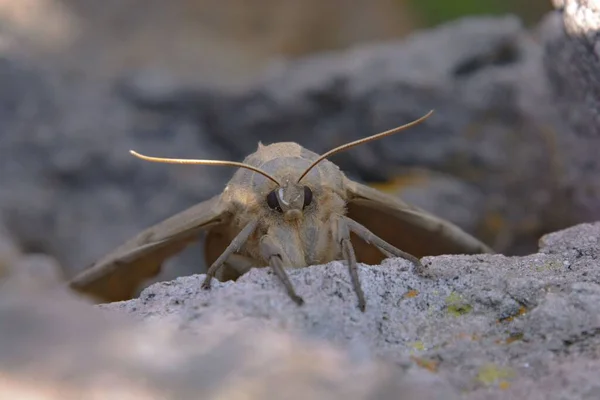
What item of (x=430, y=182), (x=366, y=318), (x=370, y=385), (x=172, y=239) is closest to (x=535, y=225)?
(x=430, y=182)

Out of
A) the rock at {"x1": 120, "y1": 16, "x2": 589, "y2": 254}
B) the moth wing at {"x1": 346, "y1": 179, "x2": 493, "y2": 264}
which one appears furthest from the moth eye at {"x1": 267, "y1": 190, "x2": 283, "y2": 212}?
the rock at {"x1": 120, "y1": 16, "x2": 589, "y2": 254}

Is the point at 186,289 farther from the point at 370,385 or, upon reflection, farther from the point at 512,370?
the point at 512,370

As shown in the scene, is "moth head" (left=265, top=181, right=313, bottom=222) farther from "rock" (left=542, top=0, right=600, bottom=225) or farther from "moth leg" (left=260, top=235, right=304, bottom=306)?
"rock" (left=542, top=0, right=600, bottom=225)

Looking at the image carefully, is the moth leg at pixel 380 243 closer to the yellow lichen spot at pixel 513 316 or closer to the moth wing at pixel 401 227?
the yellow lichen spot at pixel 513 316

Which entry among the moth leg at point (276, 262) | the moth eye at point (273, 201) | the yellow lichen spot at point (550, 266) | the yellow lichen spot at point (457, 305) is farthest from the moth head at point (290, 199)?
the yellow lichen spot at point (550, 266)

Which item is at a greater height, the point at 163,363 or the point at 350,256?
the point at 350,256

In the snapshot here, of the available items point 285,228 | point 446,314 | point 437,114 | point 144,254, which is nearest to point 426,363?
point 446,314

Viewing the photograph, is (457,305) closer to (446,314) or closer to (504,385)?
(446,314)

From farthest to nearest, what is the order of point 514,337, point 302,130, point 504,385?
1. point 302,130
2. point 514,337
3. point 504,385
